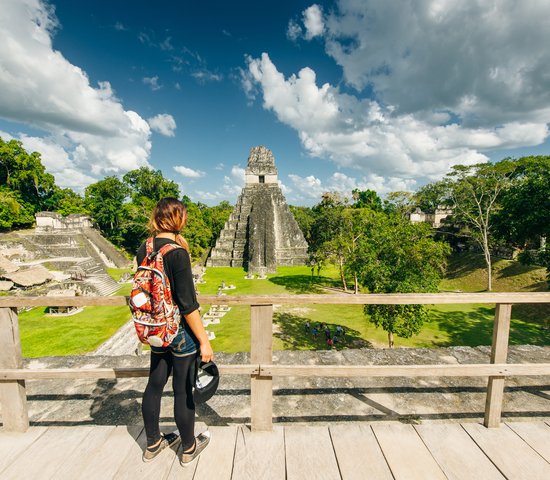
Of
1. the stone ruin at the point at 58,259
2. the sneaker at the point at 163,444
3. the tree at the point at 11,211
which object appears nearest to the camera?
the sneaker at the point at 163,444

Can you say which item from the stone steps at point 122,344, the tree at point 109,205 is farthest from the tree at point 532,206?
the tree at point 109,205

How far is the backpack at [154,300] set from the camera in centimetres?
173

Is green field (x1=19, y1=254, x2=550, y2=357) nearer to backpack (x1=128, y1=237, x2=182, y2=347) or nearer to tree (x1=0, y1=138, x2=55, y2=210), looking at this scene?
backpack (x1=128, y1=237, x2=182, y2=347)

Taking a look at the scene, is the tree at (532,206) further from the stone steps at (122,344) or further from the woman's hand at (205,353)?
the stone steps at (122,344)

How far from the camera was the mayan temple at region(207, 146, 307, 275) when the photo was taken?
27.0m

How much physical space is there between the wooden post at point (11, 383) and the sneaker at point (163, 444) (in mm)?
1118

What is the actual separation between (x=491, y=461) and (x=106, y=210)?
44.0 meters

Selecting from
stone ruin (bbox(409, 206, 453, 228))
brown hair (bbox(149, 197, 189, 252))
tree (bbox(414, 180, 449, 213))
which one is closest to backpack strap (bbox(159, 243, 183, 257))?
brown hair (bbox(149, 197, 189, 252))

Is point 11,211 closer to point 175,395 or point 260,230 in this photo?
point 260,230

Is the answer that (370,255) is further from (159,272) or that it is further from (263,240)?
(263,240)

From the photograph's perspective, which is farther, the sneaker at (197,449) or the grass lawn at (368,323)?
the grass lawn at (368,323)

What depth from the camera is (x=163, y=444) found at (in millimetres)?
2029

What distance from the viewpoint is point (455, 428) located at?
2.27 m

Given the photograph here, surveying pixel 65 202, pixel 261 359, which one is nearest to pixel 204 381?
pixel 261 359
